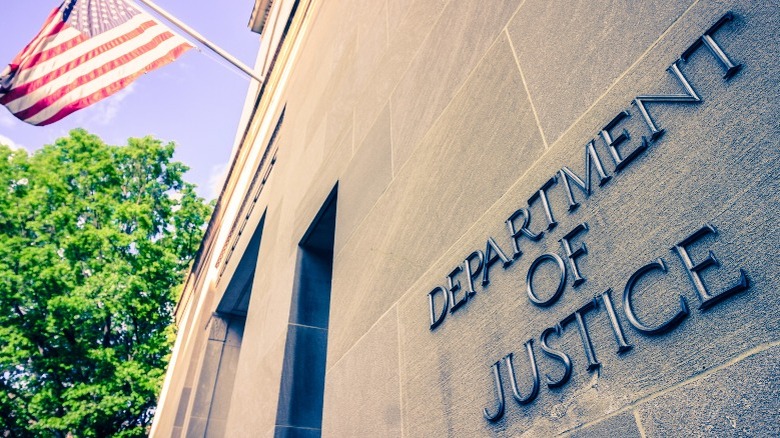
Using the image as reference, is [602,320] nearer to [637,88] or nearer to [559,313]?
Answer: [559,313]

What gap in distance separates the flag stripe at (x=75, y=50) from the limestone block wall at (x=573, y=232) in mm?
7007

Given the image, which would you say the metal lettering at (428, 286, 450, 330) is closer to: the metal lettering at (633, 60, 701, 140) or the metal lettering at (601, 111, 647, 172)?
the metal lettering at (601, 111, 647, 172)

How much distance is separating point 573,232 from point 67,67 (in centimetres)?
Result: 938

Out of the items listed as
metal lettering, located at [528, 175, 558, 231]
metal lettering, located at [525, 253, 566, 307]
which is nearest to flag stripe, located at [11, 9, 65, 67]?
metal lettering, located at [528, 175, 558, 231]

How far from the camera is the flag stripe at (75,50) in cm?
811

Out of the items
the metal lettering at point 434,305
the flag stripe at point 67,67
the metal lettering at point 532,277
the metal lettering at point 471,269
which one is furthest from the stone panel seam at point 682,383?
the flag stripe at point 67,67

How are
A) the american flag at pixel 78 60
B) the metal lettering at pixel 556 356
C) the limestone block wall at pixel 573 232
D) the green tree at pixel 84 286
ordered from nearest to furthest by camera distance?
the limestone block wall at pixel 573 232
the metal lettering at pixel 556 356
the american flag at pixel 78 60
the green tree at pixel 84 286

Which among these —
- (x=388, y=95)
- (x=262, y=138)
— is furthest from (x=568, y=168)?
(x=262, y=138)

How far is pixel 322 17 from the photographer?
8.84 m

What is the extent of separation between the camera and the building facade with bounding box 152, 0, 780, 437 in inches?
57.0

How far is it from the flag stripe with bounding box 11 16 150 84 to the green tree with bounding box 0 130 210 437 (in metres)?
9.48

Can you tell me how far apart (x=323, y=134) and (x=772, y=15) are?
219 inches

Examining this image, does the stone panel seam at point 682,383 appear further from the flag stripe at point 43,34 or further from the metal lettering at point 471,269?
the flag stripe at point 43,34

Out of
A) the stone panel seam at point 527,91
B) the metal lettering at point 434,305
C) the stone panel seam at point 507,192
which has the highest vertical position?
the stone panel seam at point 527,91
